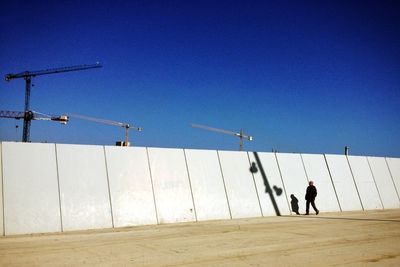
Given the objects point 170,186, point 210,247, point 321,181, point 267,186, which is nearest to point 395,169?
point 321,181

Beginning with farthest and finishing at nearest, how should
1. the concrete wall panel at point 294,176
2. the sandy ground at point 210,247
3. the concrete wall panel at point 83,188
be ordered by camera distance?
the concrete wall panel at point 294,176 → the concrete wall panel at point 83,188 → the sandy ground at point 210,247

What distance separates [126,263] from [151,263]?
0.41 m

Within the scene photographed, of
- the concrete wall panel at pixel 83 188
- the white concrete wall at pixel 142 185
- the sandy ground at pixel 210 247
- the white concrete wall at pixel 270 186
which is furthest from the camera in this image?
the white concrete wall at pixel 270 186

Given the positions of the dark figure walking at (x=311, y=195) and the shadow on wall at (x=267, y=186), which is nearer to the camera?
the shadow on wall at (x=267, y=186)

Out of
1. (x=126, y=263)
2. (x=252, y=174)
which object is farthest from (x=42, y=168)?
(x=252, y=174)

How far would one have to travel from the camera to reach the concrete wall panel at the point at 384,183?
1914 cm

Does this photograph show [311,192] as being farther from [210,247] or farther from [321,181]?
[210,247]

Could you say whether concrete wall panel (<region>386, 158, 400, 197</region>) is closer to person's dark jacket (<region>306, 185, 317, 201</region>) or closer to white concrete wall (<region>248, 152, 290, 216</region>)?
person's dark jacket (<region>306, 185, 317, 201</region>)

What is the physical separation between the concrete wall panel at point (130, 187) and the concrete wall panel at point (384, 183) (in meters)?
13.3

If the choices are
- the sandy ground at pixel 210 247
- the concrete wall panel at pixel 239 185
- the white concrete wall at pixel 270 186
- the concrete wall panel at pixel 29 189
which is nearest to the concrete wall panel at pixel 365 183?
the white concrete wall at pixel 270 186

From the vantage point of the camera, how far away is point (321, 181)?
→ 1691 cm

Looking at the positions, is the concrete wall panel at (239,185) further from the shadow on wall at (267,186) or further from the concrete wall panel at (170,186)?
the concrete wall panel at (170,186)

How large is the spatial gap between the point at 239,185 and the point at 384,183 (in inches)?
398

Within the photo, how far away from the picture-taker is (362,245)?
759 cm
